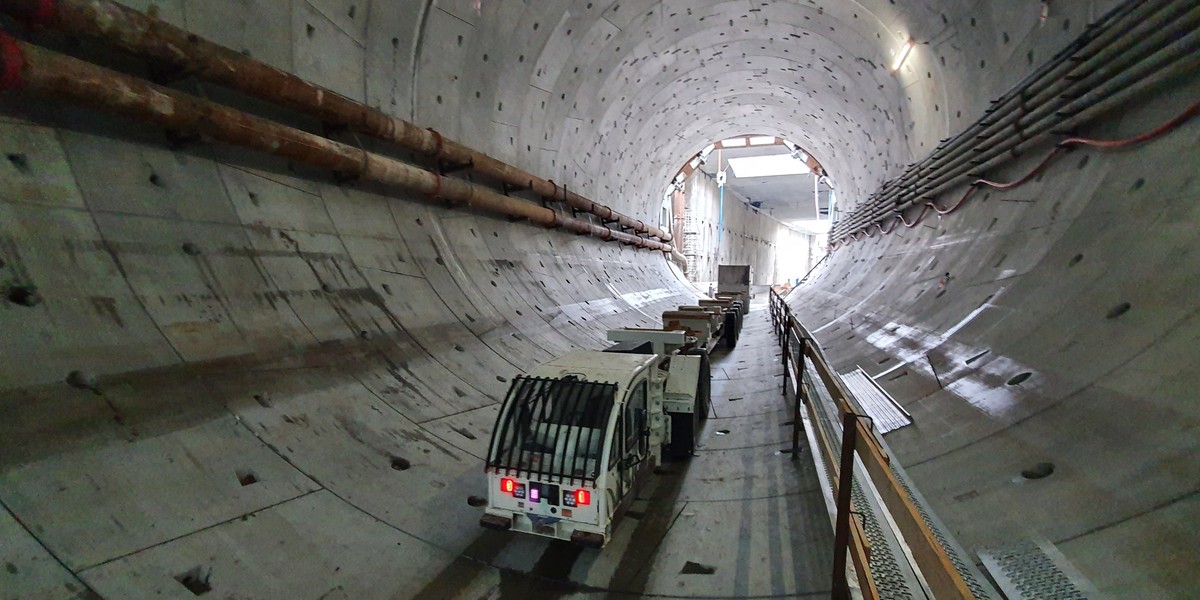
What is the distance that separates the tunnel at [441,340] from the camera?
3582mm

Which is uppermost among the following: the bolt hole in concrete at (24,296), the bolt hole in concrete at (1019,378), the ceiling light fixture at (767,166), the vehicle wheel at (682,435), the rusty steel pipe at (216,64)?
the ceiling light fixture at (767,166)

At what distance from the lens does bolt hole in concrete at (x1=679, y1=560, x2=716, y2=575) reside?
475 cm

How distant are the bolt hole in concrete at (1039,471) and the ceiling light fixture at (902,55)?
387 inches

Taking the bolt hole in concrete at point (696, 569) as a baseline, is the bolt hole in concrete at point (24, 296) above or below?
above

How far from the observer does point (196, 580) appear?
3602 millimetres

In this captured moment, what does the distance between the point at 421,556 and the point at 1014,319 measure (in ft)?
20.5

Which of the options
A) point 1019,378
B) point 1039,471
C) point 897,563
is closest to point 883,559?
point 897,563

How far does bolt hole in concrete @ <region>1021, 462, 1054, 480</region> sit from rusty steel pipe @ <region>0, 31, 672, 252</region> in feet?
25.4

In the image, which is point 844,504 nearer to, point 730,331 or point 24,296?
point 24,296

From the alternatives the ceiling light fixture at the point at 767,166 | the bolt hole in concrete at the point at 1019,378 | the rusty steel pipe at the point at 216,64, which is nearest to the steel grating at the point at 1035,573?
the bolt hole in concrete at the point at 1019,378

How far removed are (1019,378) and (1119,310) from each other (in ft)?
2.95

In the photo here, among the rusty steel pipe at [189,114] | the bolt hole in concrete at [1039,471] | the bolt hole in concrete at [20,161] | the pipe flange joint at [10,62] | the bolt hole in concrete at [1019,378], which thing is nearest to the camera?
the bolt hole in concrete at [1039,471]

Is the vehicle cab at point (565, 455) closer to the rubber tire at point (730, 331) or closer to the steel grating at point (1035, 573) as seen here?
the steel grating at point (1035, 573)

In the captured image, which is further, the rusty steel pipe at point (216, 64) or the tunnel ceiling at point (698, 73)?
the tunnel ceiling at point (698, 73)
